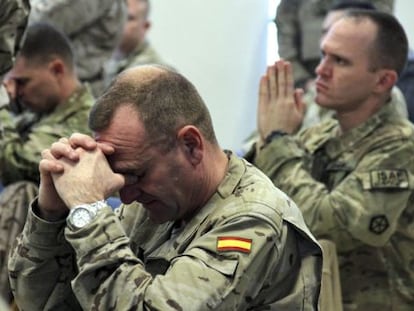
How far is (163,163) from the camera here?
1904 millimetres

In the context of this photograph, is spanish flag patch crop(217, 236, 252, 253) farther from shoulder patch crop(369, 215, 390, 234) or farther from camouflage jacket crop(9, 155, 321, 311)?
shoulder patch crop(369, 215, 390, 234)

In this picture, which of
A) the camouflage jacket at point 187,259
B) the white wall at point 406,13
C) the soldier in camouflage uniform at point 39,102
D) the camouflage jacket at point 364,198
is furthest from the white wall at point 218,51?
the camouflage jacket at point 187,259

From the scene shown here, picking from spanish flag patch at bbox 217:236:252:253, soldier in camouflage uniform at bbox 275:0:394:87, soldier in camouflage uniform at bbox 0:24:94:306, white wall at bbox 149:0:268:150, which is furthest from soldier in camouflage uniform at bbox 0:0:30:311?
white wall at bbox 149:0:268:150

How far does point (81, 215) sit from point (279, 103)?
125 cm

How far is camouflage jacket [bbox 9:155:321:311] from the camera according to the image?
1771 mm

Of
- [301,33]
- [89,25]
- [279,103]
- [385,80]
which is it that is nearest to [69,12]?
[89,25]

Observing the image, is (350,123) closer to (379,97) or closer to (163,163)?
(379,97)

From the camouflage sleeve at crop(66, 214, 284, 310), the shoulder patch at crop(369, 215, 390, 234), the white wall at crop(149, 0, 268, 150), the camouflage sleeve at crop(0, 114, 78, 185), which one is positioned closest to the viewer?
the camouflage sleeve at crop(66, 214, 284, 310)

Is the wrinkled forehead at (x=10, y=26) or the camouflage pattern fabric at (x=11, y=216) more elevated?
the wrinkled forehead at (x=10, y=26)

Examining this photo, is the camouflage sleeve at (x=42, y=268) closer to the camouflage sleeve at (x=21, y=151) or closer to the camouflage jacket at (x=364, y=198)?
the camouflage jacket at (x=364, y=198)

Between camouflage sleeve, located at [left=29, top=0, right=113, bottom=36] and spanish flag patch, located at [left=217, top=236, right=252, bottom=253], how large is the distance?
82.3 inches

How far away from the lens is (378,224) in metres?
2.77

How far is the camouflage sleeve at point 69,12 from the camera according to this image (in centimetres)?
377

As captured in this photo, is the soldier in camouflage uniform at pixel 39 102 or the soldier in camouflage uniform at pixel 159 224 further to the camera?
the soldier in camouflage uniform at pixel 39 102
